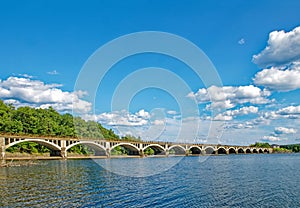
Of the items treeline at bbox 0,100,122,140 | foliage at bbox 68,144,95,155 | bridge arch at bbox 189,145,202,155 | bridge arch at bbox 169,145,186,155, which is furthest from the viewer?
bridge arch at bbox 189,145,202,155

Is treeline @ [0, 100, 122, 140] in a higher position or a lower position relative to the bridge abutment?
higher

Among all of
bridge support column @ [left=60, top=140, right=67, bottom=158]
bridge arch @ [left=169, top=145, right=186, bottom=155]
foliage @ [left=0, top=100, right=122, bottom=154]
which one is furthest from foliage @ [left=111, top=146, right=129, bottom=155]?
bridge support column @ [left=60, top=140, right=67, bottom=158]

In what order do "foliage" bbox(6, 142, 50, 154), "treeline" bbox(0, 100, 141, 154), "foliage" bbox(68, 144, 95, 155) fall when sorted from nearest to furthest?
"foliage" bbox(6, 142, 50, 154), "treeline" bbox(0, 100, 141, 154), "foliage" bbox(68, 144, 95, 155)

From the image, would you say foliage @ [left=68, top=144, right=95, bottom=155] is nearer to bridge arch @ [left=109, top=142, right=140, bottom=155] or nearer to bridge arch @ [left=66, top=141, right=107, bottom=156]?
bridge arch @ [left=66, top=141, right=107, bottom=156]

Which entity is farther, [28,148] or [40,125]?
[40,125]

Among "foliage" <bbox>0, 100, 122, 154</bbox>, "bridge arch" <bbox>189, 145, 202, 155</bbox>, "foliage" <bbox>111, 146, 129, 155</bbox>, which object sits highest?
"foliage" <bbox>0, 100, 122, 154</bbox>

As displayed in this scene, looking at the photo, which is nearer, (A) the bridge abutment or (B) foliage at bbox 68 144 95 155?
(A) the bridge abutment

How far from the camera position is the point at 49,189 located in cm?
3262

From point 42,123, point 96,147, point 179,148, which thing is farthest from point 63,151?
point 179,148

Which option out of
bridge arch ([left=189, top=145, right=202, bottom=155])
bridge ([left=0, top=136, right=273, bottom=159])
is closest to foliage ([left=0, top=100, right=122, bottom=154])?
bridge ([left=0, top=136, right=273, bottom=159])

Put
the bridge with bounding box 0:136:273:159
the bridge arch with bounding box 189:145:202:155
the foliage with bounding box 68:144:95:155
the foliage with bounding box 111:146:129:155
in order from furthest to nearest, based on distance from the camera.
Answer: the bridge arch with bounding box 189:145:202:155
the foliage with bounding box 111:146:129:155
the foliage with bounding box 68:144:95:155
the bridge with bounding box 0:136:273:159

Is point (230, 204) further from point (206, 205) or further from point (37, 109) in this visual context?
point (37, 109)

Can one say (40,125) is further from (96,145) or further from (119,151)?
(119,151)

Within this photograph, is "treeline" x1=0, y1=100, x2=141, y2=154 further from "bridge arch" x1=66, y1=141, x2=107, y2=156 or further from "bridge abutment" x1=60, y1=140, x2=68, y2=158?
"bridge abutment" x1=60, y1=140, x2=68, y2=158
